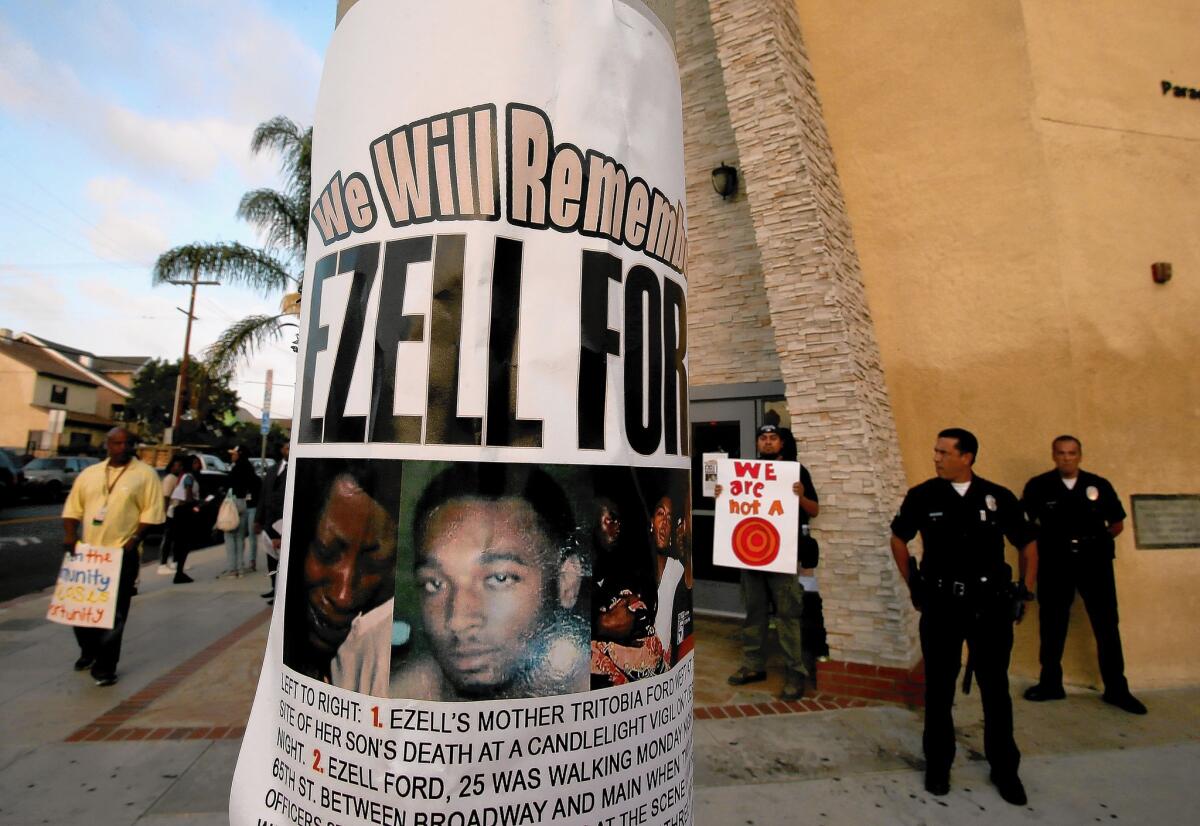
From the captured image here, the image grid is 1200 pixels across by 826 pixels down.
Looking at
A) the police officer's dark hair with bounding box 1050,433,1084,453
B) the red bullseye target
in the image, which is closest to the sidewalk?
the red bullseye target

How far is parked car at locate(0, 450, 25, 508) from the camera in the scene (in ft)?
63.0

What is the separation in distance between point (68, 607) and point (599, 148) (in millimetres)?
5723

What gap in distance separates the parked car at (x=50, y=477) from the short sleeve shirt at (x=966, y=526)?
27.7 metres

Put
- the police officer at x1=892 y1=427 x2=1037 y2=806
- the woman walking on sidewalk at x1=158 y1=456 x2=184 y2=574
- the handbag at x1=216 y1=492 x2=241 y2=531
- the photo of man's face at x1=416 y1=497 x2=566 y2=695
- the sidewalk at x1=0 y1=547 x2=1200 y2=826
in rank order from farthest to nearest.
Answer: the woman walking on sidewalk at x1=158 y1=456 x2=184 y2=574, the handbag at x1=216 y1=492 x2=241 y2=531, the police officer at x1=892 y1=427 x2=1037 y2=806, the sidewalk at x1=0 y1=547 x2=1200 y2=826, the photo of man's face at x1=416 y1=497 x2=566 y2=695

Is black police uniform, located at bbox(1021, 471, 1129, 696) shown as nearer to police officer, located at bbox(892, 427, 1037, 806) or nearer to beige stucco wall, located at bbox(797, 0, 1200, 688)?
beige stucco wall, located at bbox(797, 0, 1200, 688)

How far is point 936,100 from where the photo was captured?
555cm

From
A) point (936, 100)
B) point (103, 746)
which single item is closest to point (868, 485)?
point (936, 100)

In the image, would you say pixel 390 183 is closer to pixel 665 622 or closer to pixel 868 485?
pixel 665 622

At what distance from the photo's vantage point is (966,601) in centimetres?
346

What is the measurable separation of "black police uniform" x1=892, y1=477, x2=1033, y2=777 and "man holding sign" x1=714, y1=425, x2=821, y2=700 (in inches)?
44.8

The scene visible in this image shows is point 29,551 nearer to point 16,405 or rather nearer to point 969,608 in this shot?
point 969,608

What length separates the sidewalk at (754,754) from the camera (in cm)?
321

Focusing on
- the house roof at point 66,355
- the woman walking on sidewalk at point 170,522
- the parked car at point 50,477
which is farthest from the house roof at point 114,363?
the woman walking on sidewalk at point 170,522

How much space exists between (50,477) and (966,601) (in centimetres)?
3080
